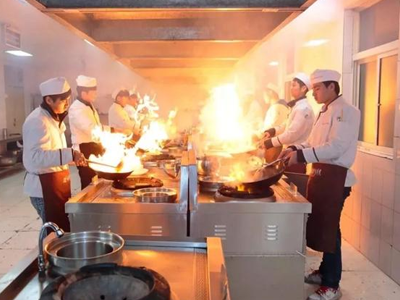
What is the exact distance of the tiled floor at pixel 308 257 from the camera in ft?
9.89

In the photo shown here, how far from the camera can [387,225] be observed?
3250 mm

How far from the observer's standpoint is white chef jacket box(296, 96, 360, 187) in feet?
8.80

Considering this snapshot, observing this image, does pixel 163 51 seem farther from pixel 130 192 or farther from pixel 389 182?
pixel 389 182

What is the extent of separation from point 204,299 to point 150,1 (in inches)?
54.0

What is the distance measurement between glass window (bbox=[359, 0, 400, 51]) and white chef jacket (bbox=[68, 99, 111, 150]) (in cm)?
279

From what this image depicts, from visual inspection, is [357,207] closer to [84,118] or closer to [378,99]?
[378,99]

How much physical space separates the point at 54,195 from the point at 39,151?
322mm

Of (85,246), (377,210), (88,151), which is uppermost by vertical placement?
(88,151)

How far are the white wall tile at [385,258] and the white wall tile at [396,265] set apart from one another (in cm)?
5

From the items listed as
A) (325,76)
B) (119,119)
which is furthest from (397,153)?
(119,119)

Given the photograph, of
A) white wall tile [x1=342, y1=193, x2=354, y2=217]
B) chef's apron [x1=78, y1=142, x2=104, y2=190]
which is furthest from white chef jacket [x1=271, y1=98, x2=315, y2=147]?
chef's apron [x1=78, y1=142, x2=104, y2=190]

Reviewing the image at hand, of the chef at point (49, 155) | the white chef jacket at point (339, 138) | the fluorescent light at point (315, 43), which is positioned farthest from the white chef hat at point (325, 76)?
the fluorescent light at point (315, 43)

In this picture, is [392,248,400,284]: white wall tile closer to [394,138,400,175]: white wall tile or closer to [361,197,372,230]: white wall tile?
[361,197,372,230]: white wall tile

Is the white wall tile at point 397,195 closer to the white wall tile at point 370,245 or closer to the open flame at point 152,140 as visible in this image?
the white wall tile at point 370,245
